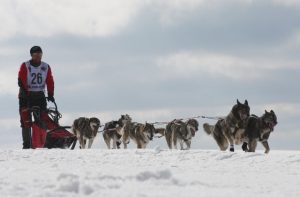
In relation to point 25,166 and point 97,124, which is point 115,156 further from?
point 97,124

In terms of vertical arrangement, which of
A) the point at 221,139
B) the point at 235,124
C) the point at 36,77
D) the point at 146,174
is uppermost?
the point at 36,77

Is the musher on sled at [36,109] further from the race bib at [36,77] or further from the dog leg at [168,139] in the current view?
the dog leg at [168,139]

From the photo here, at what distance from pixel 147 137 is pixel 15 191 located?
14.4 m

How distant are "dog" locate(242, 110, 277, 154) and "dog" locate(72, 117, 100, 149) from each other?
21.9 ft

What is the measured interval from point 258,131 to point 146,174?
24.2ft

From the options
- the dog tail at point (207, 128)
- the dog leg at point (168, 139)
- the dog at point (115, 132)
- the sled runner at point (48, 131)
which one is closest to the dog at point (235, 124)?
the dog tail at point (207, 128)

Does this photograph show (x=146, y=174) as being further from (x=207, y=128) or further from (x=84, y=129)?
(x=84, y=129)

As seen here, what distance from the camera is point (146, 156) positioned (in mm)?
8969

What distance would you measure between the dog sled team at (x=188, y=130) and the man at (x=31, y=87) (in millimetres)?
4213

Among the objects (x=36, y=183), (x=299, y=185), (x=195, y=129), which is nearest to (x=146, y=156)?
(x=299, y=185)

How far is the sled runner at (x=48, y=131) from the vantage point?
11.3 m

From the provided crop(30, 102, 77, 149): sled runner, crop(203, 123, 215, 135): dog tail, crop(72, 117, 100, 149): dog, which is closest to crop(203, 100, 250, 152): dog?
crop(203, 123, 215, 135): dog tail

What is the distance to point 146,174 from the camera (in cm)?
Answer: 607

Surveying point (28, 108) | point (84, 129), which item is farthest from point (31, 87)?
point (84, 129)
